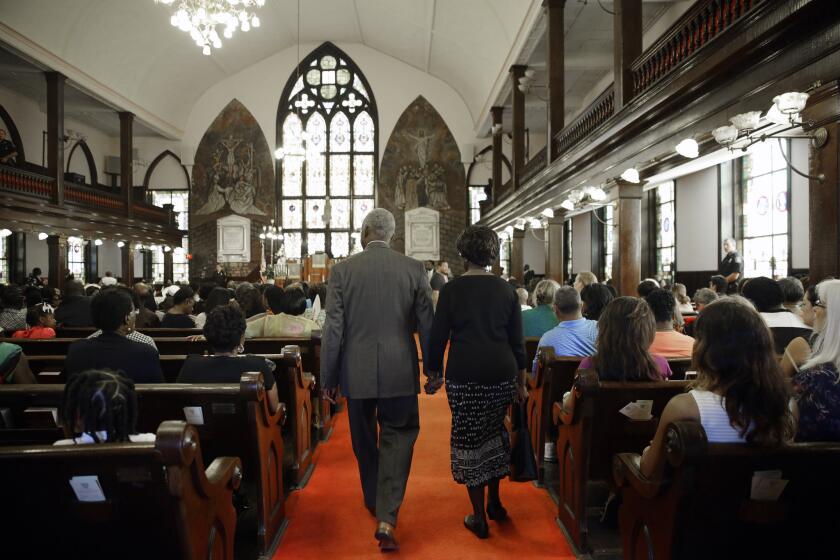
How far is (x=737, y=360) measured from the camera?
6.48 feet

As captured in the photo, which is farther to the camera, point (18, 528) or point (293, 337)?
point (293, 337)

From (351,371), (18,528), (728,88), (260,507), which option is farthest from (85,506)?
(728,88)

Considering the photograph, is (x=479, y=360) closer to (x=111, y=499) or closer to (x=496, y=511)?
(x=496, y=511)

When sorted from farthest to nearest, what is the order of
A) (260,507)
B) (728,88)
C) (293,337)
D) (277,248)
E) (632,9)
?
1. (277,248)
2. (632,9)
3. (728,88)
4. (293,337)
5. (260,507)

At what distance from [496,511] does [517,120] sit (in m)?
12.5

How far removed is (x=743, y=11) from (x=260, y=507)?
5500mm

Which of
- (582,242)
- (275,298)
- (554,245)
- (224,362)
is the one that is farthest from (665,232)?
(224,362)

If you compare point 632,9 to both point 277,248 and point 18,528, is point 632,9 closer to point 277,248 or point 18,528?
point 18,528

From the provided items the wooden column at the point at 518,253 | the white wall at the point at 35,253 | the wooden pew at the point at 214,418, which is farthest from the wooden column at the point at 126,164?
the wooden pew at the point at 214,418

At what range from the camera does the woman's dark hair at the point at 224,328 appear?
3219 mm

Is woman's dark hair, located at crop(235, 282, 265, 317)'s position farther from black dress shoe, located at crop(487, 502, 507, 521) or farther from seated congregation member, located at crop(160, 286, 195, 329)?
black dress shoe, located at crop(487, 502, 507, 521)

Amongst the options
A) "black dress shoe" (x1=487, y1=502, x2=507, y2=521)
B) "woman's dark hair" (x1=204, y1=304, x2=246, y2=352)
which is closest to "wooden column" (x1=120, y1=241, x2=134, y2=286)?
"woman's dark hair" (x1=204, y1=304, x2=246, y2=352)

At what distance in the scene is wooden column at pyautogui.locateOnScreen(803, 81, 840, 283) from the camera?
4238 mm

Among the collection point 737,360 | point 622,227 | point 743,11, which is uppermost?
point 743,11
